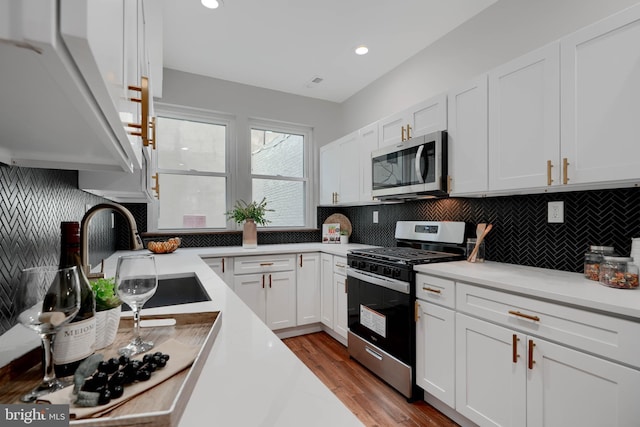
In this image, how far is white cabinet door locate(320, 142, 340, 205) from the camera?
3492 millimetres

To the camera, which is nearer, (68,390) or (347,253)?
(68,390)

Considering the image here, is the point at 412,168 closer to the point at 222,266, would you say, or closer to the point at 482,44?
the point at 482,44

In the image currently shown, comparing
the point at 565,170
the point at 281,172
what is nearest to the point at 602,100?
the point at 565,170

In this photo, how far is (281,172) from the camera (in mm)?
3863

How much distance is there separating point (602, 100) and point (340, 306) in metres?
2.32

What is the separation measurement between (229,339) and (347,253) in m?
1.92

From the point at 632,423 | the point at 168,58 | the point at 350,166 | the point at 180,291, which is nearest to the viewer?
the point at 632,423

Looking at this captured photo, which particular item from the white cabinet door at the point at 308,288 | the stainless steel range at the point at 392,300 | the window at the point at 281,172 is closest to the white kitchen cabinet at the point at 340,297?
the stainless steel range at the point at 392,300

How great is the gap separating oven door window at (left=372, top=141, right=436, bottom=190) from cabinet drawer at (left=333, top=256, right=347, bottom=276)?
0.74 meters

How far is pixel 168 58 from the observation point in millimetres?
2947

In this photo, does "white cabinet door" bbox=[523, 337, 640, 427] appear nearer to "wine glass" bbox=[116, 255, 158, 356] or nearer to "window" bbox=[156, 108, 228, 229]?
"wine glass" bbox=[116, 255, 158, 356]

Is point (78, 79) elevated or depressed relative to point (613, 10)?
depressed

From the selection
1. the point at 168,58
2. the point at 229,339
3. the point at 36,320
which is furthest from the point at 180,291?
the point at 168,58

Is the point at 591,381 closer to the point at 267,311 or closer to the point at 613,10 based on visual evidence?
the point at 613,10
